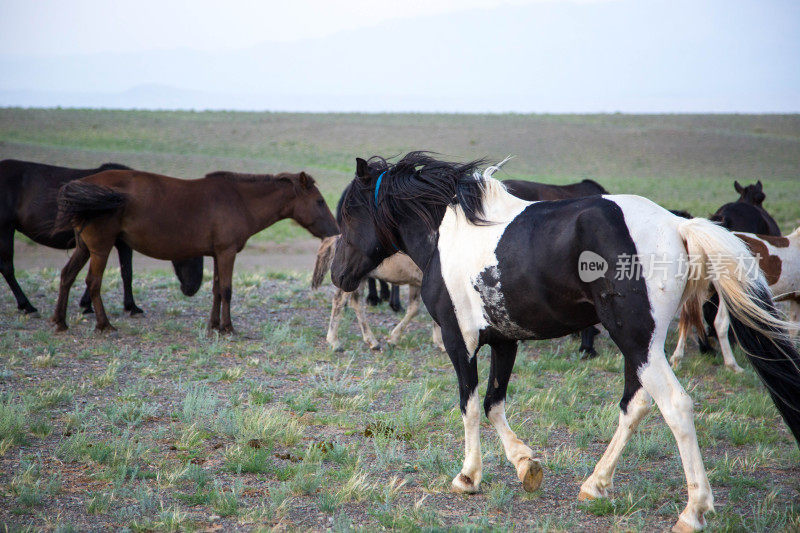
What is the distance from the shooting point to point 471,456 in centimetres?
466

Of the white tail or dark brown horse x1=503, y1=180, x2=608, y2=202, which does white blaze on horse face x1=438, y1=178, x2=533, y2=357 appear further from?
dark brown horse x1=503, y1=180, x2=608, y2=202

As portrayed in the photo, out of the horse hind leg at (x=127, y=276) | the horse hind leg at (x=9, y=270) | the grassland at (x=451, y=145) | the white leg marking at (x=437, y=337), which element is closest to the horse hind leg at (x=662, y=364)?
the white leg marking at (x=437, y=337)

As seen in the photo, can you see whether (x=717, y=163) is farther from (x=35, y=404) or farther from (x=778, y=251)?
(x=35, y=404)

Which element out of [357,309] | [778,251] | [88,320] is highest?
[778,251]

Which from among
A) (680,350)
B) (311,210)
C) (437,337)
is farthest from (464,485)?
(311,210)

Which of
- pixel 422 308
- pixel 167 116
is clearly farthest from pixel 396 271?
pixel 167 116

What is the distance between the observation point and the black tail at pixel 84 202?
8430 mm

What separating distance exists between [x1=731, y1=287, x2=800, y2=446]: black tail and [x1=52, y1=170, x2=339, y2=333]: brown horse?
6.66 meters

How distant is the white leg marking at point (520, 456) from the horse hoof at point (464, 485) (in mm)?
316

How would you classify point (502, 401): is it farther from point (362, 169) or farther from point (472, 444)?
point (362, 169)

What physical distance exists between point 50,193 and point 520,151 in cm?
4280

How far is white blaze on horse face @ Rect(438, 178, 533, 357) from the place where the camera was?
14.9 feet

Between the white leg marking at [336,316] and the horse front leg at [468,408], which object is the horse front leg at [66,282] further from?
the horse front leg at [468,408]

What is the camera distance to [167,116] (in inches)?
2447
